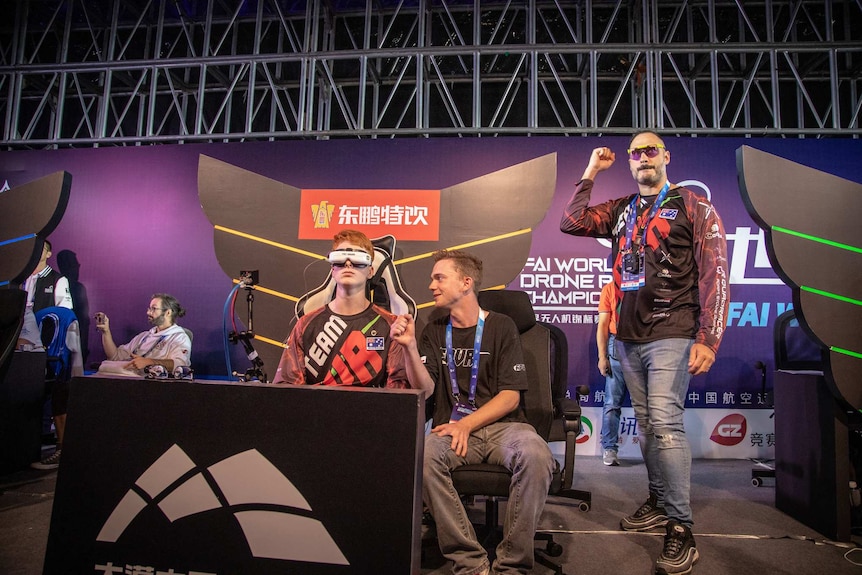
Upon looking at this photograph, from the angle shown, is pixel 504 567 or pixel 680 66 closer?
pixel 504 567

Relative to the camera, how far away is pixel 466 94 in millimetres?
7305

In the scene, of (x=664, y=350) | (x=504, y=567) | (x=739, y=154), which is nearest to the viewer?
(x=504, y=567)

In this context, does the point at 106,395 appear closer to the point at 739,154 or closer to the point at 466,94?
the point at 739,154

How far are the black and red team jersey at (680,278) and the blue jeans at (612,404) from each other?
2052 millimetres

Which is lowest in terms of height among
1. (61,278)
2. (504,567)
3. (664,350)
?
(504,567)

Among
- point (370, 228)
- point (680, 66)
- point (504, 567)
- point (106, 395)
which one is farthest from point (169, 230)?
point (680, 66)

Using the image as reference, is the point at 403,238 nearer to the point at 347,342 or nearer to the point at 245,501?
the point at 347,342

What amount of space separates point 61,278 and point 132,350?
5.37ft

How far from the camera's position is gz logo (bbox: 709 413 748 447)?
458 centimetres

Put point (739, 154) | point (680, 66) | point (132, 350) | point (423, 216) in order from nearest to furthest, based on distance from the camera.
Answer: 1. point (739, 154)
2. point (132, 350)
3. point (423, 216)
4. point (680, 66)

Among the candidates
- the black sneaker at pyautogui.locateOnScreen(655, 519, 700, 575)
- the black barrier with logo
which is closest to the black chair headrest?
the black sneaker at pyautogui.locateOnScreen(655, 519, 700, 575)

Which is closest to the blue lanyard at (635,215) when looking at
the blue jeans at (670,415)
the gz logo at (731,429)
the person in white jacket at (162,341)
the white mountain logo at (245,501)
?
the blue jeans at (670,415)

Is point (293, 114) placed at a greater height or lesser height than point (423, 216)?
greater

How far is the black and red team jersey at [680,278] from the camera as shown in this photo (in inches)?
88.4
